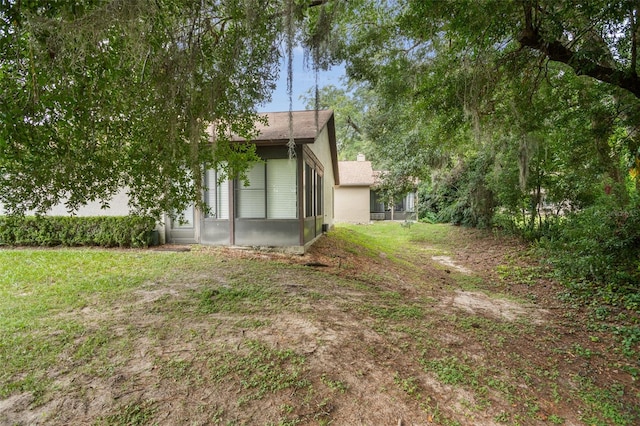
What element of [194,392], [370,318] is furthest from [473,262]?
[194,392]

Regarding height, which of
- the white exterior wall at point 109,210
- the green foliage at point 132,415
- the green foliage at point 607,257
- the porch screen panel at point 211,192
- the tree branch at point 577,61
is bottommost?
the green foliage at point 132,415

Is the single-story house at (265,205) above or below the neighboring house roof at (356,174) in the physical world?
below

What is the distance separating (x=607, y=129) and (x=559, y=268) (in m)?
3.32

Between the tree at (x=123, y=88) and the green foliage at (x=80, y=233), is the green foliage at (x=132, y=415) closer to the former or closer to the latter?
the tree at (x=123, y=88)

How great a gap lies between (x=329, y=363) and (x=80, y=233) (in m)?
8.66

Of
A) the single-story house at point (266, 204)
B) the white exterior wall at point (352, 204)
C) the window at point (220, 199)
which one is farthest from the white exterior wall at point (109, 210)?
the white exterior wall at point (352, 204)

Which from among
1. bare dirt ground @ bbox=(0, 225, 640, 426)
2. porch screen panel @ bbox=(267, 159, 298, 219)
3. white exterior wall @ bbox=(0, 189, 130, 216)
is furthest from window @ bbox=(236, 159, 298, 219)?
white exterior wall @ bbox=(0, 189, 130, 216)

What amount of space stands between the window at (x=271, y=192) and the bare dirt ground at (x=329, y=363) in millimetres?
3008

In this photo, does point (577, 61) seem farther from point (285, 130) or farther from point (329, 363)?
point (285, 130)

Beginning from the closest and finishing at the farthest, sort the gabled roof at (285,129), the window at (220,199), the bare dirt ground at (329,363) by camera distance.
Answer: the bare dirt ground at (329,363) < the gabled roof at (285,129) < the window at (220,199)

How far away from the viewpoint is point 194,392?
279cm

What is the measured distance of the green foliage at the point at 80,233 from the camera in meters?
8.66

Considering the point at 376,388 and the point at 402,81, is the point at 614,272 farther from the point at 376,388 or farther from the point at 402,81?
the point at 376,388

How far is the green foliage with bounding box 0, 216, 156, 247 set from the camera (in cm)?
866
